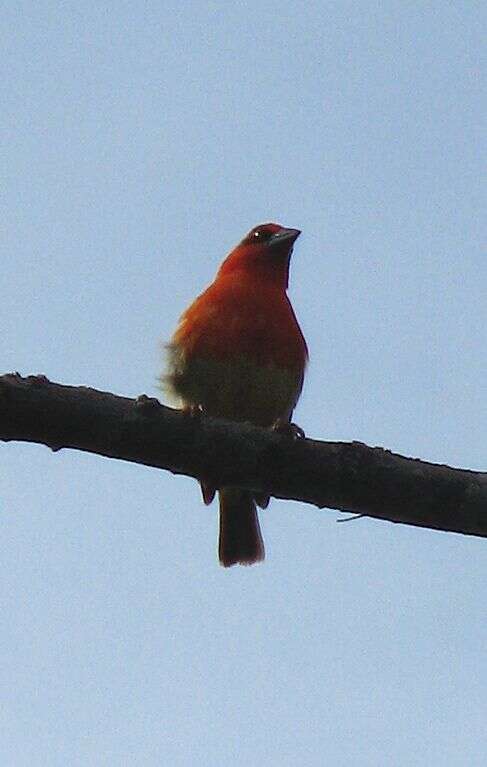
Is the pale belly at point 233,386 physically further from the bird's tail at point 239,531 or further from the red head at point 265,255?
the red head at point 265,255

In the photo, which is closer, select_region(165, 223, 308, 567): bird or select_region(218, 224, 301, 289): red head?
select_region(165, 223, 308, 567): bird

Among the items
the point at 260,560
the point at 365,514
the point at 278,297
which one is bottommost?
the point at 365,514

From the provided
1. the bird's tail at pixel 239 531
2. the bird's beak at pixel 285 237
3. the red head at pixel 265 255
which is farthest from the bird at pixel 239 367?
the bird's beak at pixel 285 237

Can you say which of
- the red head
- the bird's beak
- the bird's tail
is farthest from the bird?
the bird's beak

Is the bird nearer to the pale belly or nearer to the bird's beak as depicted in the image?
the pale belly

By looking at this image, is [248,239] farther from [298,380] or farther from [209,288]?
[298,380]

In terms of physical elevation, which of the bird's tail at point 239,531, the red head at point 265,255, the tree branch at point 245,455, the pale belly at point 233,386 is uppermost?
the red head at point 265,255

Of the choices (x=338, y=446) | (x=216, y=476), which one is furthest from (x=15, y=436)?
(x=338, y=446)
